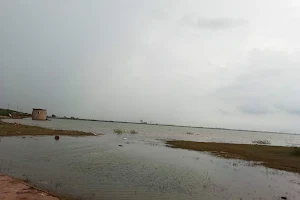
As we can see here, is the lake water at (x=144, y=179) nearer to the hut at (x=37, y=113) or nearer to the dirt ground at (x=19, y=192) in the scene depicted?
the dirt ground at (x=19, y=192)

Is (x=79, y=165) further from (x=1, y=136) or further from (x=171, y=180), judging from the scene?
(x=1, y=136)

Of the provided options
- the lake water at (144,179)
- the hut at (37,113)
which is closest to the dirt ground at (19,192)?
the lake water at (144,179)

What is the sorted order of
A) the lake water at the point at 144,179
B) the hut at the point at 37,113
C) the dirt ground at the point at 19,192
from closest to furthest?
the dirt ground at the point at 19,192 < the lake water at the point at 144,179 < the hut at the point at 37,113

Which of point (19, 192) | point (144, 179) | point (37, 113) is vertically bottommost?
point (144, 179)

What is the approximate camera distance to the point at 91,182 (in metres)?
18.3

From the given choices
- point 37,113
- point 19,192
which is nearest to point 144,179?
point 19,192

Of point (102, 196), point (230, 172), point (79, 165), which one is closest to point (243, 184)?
point (230, 172)

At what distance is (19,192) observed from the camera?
1270 cm

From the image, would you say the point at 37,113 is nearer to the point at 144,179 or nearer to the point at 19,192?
the point at 144,179

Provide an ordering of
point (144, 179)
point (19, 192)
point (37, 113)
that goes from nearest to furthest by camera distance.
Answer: point (19, 192), point (144, 179), point (37, 113)

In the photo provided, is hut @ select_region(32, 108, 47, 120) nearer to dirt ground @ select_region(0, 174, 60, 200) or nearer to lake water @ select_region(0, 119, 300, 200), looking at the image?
lake water @ select_region(0, 119, 300, 200)

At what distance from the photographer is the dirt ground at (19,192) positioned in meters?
12.0

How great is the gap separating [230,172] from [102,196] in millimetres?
16343

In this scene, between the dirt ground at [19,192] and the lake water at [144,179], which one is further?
the lake water at [144,179]
